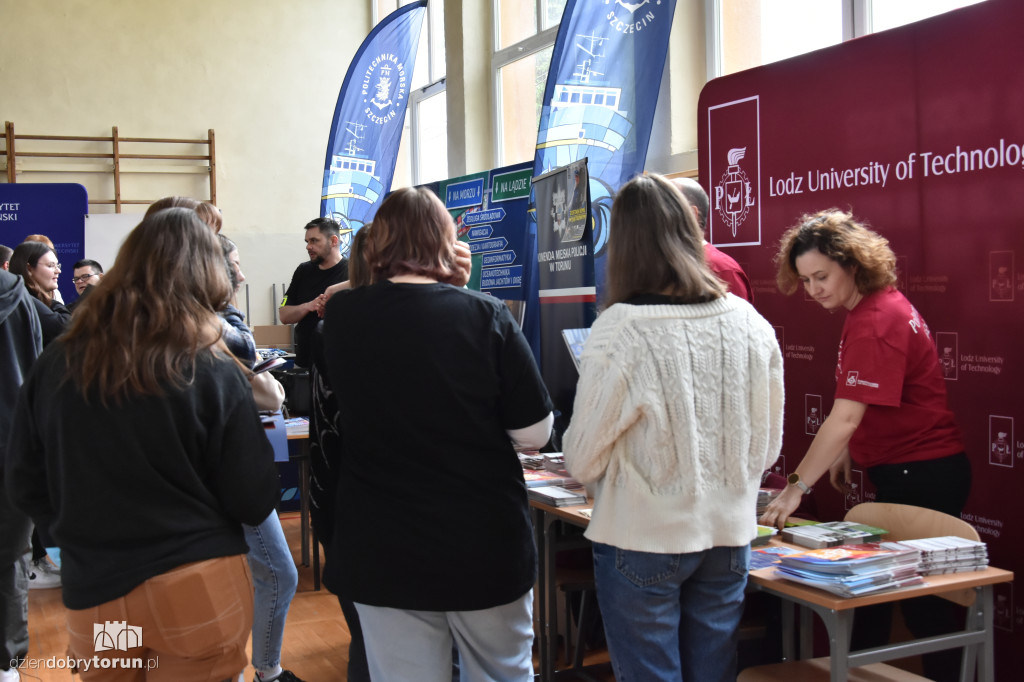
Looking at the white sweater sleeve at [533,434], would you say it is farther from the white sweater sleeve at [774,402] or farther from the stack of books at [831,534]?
the stack of books at [831,534]

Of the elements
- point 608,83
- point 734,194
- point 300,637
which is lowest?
point 300,637

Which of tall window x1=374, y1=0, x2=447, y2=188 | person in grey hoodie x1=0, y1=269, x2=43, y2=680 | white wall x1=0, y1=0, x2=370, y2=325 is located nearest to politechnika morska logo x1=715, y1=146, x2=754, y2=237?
person in grey hoodie x1=0, y1=269, x2=43, y2=680

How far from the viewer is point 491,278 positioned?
5.91 meters

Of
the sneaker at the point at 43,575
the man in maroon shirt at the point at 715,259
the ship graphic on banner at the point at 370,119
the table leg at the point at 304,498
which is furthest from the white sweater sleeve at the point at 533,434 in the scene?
the ship graphic on banner at the point at 370,119

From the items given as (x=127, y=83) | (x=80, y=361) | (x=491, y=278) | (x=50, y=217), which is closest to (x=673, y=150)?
(x=491, y=278)

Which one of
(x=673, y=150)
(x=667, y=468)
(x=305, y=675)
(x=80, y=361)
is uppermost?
(x=673, y=150)

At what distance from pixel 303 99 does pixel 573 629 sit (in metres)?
7.95

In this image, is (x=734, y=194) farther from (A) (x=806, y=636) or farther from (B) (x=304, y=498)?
(B) (x=304, y=498)

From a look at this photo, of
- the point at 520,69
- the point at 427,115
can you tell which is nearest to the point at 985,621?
the point at 520,69

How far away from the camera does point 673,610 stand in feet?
5.85

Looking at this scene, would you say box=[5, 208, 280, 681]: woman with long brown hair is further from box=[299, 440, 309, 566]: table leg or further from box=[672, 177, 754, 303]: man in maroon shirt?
box=[299, 440, 309, 566]: table leg

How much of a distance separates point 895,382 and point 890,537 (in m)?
0.41

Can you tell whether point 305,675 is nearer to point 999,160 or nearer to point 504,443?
point 504,443

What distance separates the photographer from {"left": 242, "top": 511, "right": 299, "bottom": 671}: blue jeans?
251 centimetres
